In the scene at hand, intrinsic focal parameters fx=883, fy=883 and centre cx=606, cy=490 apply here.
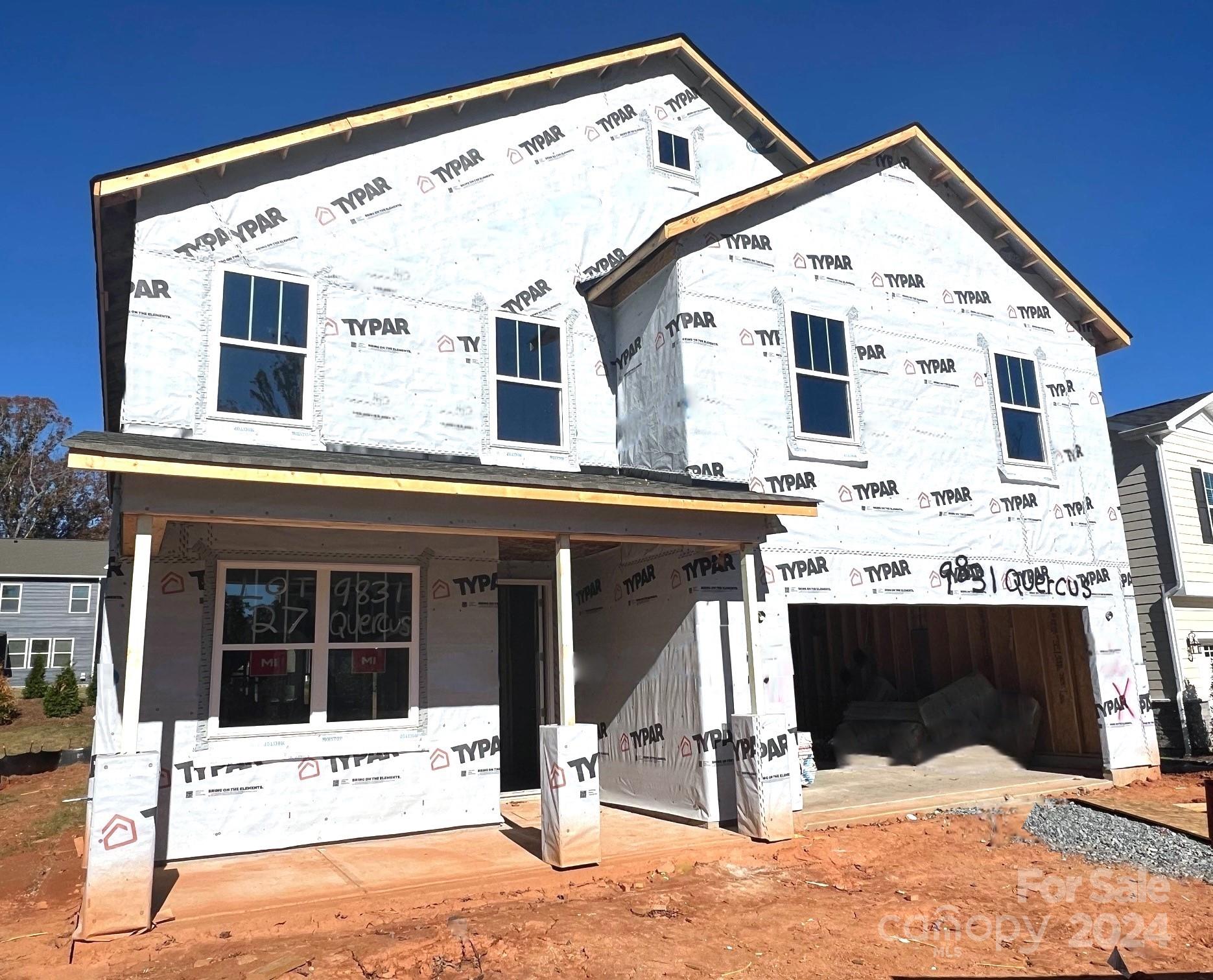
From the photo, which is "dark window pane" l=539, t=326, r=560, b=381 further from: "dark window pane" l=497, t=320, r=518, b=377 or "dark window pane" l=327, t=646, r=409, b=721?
"dark window pane" l=327, t=646, r=409, b=721

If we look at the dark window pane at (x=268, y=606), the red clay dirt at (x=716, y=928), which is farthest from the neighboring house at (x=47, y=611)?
the red clay dirt at (x=716, y=928)

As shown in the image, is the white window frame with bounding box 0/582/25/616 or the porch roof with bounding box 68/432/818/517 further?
the white window frame with bounding box 0/582/25/616

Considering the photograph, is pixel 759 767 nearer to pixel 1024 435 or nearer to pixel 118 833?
pixel 118 833

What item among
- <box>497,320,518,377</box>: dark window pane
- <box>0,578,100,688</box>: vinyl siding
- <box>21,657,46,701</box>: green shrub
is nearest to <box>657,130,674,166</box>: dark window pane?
<box>497,320,518,377</box>: dark window pane

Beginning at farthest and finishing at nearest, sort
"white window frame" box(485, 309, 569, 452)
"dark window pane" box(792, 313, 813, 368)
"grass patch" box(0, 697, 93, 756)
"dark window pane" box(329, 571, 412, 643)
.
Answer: "grass patch" box(0, 697, 93, 756)
"dark window pane" box(792, 313, 813, 368)
"white window frame" box(485, 309, 569, 452)
"dark window pane" box(329, 571, 412, 643)

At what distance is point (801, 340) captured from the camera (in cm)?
1070

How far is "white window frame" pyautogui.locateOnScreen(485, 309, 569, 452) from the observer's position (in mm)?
10148

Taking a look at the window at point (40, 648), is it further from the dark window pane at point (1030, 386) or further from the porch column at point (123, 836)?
the dark window pane at point (1030, 386)

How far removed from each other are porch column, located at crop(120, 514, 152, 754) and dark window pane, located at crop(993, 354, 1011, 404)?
1057 centimetres

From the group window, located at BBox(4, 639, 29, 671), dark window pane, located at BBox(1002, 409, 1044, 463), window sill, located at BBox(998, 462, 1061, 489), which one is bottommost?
window, located at BBox(4, 639, 29, 671)

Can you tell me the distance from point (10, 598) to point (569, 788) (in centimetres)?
3524

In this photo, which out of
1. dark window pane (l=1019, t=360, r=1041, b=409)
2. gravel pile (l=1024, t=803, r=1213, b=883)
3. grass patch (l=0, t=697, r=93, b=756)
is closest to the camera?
gravel pile (l=1024, t=803, r=1213, b=883)

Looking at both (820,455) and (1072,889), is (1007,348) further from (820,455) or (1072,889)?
(1072,889)

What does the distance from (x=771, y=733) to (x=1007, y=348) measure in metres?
7.17
